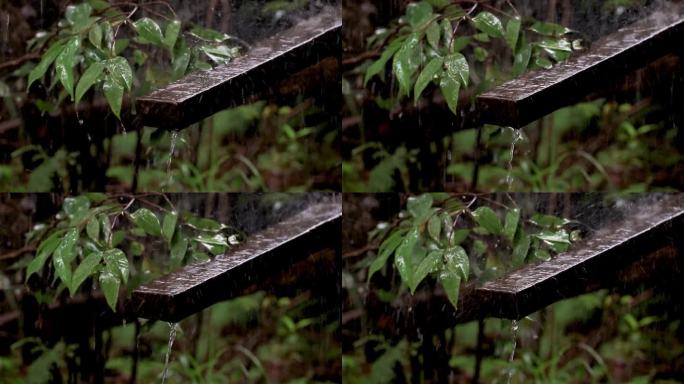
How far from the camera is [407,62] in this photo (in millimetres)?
2525

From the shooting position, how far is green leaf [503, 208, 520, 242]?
251 cm

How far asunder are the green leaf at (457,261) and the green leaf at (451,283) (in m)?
0.01

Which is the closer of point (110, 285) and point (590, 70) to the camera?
point (590, 70)

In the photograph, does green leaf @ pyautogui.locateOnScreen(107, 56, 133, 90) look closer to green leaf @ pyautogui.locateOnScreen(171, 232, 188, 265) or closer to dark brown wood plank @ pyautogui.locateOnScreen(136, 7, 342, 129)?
dark brown wood plank @ pyautogui.locateOnScreen(136, 7, 342, 129)

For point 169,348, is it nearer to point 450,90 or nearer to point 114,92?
point 114,92

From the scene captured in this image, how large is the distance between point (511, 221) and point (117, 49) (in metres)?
1.12

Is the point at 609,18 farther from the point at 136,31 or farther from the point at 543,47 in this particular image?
the point at 136,31

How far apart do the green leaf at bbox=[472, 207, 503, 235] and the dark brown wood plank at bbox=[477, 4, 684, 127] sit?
228 mm

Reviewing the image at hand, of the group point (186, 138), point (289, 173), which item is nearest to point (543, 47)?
point (289, 173)

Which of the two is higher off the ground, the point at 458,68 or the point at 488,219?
the point at 458,68

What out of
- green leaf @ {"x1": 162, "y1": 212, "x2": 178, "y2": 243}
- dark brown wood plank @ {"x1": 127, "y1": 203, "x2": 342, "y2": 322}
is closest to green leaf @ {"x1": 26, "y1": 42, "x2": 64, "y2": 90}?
green leaf @ {"x1": 162, "y1": 212, "x2": 178, "y2": 243}

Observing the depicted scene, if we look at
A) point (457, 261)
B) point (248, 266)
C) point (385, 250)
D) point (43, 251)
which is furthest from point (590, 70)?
point (43, 251)

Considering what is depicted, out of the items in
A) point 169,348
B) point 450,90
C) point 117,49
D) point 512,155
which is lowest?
point 169,348

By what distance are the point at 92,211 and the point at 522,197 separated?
3.68 feet
